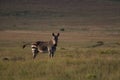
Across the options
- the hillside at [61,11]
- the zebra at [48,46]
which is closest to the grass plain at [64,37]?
the hillside at [61,11]

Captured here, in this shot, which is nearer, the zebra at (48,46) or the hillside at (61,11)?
the zebra at (48,46)

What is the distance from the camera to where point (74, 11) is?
353 feet

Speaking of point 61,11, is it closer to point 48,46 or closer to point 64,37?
point 64,37

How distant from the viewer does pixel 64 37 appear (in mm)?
45125

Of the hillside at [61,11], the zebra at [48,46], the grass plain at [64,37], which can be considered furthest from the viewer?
the hillside at [61,11]

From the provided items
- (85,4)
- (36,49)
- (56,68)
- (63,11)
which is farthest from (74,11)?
(56,68)

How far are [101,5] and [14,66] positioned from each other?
355ft

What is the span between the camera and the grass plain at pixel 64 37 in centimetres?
1395

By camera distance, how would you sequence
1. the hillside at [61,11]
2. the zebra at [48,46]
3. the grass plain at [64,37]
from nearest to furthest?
the grass plain at [64,37], the zebra at [48,46], the hillside at [61,11]

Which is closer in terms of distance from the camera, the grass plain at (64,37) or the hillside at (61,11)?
the grass plain at (64,37)

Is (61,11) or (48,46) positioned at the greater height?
(48,46)

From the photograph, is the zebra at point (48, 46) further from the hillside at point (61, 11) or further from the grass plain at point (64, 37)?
the hillside at point (61, 11)

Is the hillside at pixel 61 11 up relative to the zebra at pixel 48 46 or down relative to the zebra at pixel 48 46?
down

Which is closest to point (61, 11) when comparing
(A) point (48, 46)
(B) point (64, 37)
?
(B) point (64, 37)
